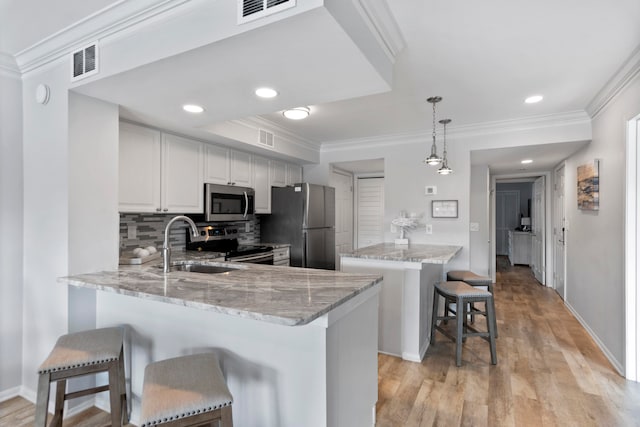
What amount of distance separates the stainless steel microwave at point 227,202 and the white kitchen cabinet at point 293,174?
0.88 meters

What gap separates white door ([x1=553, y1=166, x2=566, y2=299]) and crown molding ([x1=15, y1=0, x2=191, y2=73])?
530cm

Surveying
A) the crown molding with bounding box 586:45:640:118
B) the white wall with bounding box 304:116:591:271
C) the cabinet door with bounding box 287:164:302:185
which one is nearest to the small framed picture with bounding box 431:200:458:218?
the white wall with bounding box 304:116:591:271

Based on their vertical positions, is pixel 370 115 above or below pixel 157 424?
above

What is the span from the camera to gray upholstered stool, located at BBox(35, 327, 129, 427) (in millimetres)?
1532

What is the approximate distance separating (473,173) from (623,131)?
280 cm

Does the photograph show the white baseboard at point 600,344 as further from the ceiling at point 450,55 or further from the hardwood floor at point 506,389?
the ceiling at point 450,55

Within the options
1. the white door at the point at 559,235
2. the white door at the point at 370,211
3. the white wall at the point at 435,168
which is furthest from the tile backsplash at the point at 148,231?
the white door at the point at 559,235

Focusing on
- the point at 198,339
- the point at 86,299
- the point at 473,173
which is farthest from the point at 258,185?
the point at 473,173

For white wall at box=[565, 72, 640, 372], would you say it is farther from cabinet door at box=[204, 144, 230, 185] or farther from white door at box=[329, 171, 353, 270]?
cabinet door at box=[204, 144, 230, 185]

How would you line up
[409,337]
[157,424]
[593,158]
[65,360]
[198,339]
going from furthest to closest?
[593,158]
[409,337]
[198,339]
[65,360]
[157,424]

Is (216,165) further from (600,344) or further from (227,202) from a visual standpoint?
(600,344)

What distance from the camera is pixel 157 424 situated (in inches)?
44.9

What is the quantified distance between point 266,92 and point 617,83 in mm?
2733

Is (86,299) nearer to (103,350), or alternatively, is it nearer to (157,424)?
(103,350)
